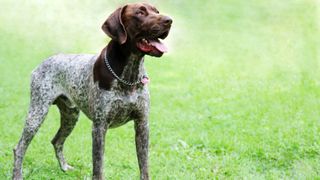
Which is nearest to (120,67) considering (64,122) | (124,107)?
(124,107)

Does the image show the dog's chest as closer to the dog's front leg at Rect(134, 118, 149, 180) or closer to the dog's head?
the dog's front leg at Rect(134, 118, 149, 180)

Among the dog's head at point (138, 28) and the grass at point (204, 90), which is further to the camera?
the grass at point (204, 90)

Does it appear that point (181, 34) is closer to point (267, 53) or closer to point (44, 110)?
point (267, 53)

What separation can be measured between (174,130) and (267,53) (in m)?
7.53

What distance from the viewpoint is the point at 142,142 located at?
542cm

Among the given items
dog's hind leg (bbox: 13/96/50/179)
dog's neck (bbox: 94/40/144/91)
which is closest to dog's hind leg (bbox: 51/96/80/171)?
dog's hind leg (bbox: 13/96/50/179)

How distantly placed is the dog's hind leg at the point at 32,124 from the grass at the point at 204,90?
1.10 feet

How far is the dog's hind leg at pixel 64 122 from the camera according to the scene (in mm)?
6395

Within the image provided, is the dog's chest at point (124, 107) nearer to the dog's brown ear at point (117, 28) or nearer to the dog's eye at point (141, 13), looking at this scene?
the dog's brown ear at point (117, 28)

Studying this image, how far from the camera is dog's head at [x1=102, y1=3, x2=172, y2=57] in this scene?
474 cm

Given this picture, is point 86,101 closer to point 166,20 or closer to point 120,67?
point 120,67

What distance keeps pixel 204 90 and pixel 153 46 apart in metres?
6.98

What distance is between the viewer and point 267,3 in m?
20.5

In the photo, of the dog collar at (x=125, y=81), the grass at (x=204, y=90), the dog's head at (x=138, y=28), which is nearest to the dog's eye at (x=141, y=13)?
the dog's head at (x=138, y=28)
